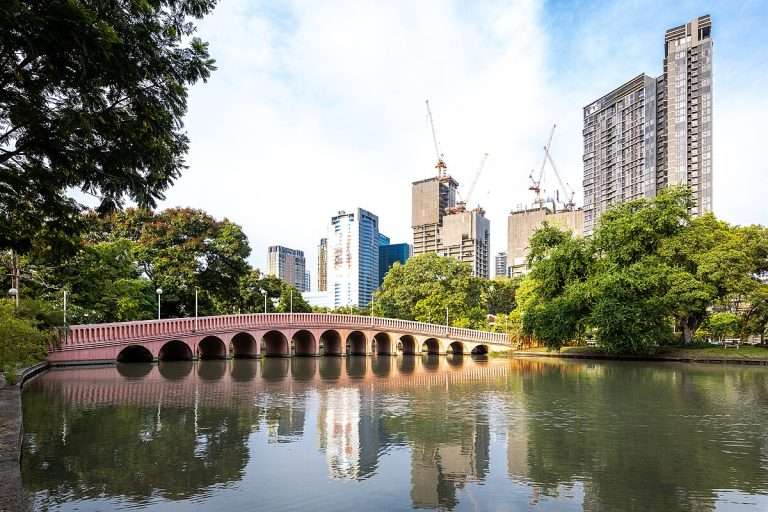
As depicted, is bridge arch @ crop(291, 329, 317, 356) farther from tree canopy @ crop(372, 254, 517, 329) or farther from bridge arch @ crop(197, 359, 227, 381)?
tree canopy @ crop(372, 254, 517, 329)

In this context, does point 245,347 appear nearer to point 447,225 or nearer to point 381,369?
point 381,369

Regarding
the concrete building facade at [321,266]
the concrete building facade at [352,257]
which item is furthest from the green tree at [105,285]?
the concrete building facade at [321,266]

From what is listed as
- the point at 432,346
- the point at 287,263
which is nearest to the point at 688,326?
the point at 432,346

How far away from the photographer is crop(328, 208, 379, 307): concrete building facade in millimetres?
154500

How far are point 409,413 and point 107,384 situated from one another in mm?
12676

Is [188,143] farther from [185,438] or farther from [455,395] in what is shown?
[455,395]

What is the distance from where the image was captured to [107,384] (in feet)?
68.0

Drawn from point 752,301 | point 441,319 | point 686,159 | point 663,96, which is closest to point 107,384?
point 752,301

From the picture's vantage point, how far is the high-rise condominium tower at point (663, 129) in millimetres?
65250

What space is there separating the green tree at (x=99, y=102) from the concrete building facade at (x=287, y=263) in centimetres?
14618

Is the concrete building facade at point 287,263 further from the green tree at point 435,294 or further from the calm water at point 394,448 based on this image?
the calm water at point 394,448

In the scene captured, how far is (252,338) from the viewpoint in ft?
125

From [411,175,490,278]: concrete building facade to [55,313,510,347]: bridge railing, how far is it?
90.9 meters

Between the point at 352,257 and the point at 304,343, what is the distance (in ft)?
362
